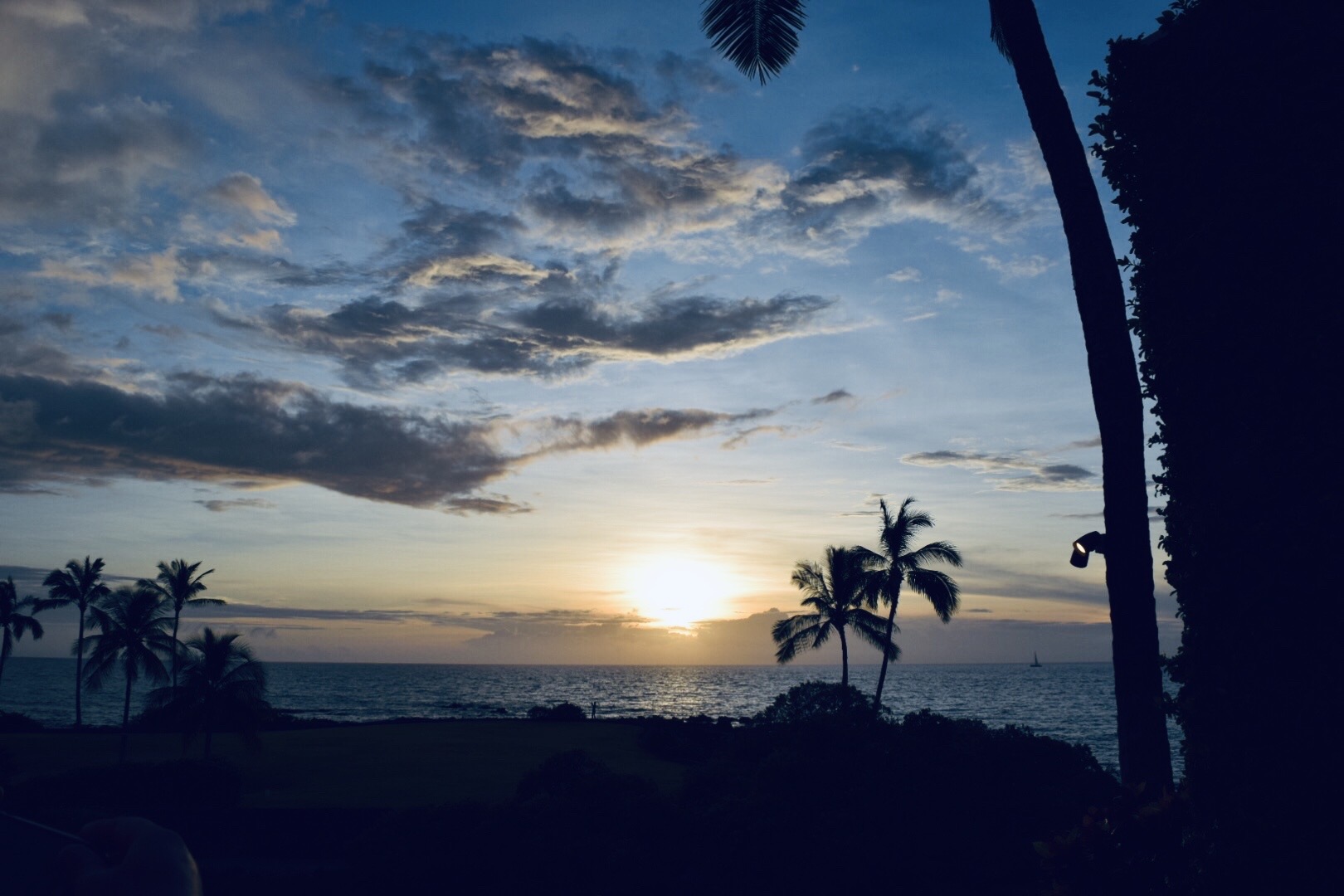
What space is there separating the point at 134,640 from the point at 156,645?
1.12 meters

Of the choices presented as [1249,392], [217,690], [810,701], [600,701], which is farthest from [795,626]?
→ [600,701]

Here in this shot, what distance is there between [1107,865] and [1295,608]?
97.9 inches

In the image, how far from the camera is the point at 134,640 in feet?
143

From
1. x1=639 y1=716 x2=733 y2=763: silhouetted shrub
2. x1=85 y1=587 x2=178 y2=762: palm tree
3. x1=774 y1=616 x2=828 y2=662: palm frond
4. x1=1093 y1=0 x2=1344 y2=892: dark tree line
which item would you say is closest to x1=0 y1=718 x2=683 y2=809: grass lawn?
x1=639 y1=716 x2=733 y2=763: silhouetted shrub

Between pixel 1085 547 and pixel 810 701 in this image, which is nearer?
pixel 1085 547

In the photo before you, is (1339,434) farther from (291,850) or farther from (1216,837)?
(291,850)

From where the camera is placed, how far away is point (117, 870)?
158cm

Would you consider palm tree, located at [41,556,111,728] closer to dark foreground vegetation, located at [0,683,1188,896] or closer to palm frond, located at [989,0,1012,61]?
dark foreground vegetation, located at [0,683,1188,896]

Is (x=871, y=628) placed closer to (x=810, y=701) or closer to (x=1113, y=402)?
(x=810, y=701)

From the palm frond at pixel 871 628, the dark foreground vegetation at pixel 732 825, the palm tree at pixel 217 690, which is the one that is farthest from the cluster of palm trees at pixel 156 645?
the palm frond at pixel 871 628

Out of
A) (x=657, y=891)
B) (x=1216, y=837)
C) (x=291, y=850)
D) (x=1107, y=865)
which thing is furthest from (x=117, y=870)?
(x=291, y=850)

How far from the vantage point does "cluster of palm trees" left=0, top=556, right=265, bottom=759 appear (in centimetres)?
3634

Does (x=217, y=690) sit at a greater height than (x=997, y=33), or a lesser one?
lesser

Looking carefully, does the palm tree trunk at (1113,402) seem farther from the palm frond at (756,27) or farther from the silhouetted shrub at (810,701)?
the silhouetted shrub at (810,701)
